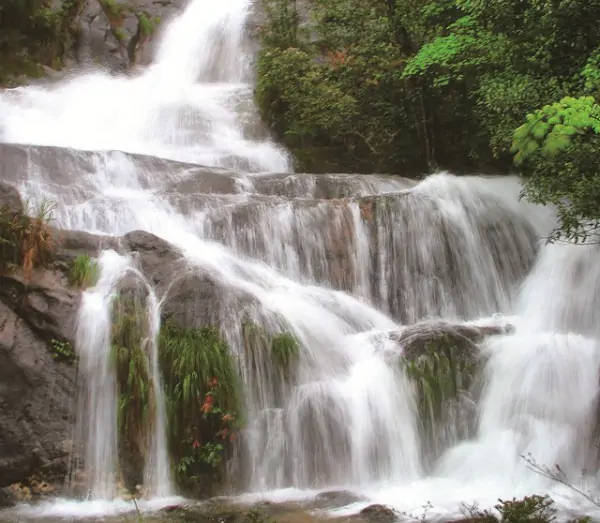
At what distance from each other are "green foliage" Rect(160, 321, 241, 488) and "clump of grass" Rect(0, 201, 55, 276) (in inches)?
64.8

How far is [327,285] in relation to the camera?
28.7 ft

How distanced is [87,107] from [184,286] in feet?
33.3

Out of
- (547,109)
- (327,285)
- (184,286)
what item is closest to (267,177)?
(327,285)

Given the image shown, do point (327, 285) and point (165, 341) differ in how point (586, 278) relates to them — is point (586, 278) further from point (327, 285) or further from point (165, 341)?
point (165, 341)

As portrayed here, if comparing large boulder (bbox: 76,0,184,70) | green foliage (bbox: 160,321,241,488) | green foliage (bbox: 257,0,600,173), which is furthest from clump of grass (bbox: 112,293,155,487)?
large boulder (bbox: 76,0,184,70)

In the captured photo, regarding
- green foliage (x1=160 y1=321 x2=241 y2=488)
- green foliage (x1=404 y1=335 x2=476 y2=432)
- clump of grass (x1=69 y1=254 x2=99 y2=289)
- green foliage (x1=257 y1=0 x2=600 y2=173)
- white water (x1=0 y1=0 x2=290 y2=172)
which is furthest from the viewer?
white water (x1=0 y1=0 x2=290 y2=172)

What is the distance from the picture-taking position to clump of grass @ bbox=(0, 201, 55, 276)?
627 cm

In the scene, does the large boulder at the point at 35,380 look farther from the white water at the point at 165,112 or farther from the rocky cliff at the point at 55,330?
the white water at the point at 165,112

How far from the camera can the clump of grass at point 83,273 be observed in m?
6.50

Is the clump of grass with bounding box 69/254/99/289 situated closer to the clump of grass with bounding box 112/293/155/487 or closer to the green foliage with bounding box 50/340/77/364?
the clump of grass with bounding box 112/293/155/487

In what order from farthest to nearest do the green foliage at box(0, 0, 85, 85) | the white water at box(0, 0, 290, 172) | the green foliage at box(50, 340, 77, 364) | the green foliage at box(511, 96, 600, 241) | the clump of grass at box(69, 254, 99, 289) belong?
the green foliage at box(0, 0, 85, 85)
the white water at box(0, 0, 290, 172)
the clump of grass at box(69, 254, 99, 289)
the green foliage at box(50, 340, 77, 364)
the green foliage at box(511, 96, 600, 241)

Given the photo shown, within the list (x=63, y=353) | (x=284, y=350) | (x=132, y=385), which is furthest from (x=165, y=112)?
(x=132, y=385)

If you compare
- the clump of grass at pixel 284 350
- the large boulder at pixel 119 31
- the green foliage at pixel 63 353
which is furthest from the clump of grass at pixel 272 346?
the large boulder at pixel 119 31

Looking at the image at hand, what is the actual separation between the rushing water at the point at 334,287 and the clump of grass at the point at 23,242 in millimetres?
637
